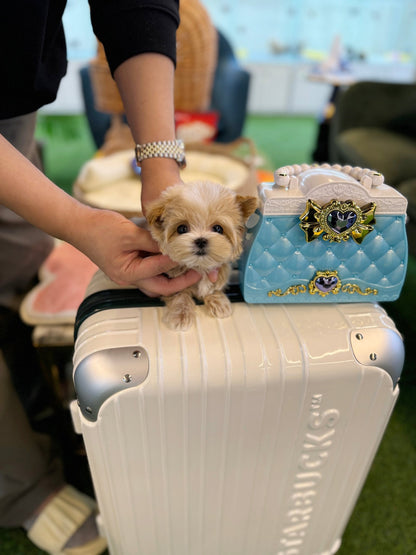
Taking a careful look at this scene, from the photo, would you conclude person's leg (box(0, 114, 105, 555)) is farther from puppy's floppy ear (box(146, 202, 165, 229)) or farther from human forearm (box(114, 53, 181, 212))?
puppy's floppy ear (box(146, 202, 165, 229))

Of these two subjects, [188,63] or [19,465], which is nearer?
[19,465]

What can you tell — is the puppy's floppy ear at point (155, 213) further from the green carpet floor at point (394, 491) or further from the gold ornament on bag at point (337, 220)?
the green carpet floor at point (394, 491)

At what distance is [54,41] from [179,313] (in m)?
0.54

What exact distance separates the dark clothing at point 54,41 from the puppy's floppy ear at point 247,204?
1.09 ft

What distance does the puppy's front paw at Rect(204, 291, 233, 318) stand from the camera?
619 millimetres

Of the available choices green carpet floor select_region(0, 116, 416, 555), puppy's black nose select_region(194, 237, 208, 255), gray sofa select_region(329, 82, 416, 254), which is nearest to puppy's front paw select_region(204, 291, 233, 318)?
puppy's black nose select_region(194, 237, 208, 255)

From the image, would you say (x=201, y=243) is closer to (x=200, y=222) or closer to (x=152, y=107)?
(x=200, y=222)

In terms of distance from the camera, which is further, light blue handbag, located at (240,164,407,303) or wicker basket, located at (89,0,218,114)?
wicker basket, located at (89,0,218,114)

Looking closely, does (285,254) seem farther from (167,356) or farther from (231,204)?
(167,356)

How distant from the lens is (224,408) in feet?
1.92

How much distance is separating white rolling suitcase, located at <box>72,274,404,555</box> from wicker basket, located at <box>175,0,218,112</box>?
158cm

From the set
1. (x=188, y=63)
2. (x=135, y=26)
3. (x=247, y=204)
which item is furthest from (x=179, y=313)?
(x=188, y=63)

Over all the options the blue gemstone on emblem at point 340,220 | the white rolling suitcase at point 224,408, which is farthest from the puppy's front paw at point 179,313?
the blue gemstone on emblem at point 340,220

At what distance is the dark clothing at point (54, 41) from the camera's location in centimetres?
60
